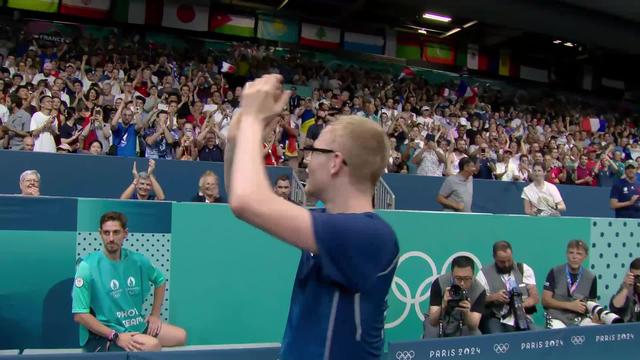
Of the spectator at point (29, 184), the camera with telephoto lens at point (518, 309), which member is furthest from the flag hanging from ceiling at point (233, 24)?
the camera with telephoto lens at point (518, 309)

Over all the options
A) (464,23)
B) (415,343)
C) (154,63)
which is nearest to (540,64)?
(464,23)

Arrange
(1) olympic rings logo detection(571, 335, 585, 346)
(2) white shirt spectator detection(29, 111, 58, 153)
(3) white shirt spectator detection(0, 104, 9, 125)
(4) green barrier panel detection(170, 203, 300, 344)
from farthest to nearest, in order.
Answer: (3) white shirt spectator detection(0, 104, 9, 125) → (2) white shirt spectator detection(29, 111, 58, 153) → (1) olympic rings logo detection(571, 335, 585, 346) → (4) green barrier panel detection(170, 203, 300, 344)

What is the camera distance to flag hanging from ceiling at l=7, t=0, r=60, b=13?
49.8 feet

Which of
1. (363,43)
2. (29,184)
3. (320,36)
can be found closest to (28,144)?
(29,184)

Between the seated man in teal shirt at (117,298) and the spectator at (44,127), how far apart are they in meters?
4.96

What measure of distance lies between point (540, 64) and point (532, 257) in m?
20.0

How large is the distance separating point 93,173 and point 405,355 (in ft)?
→ 20.2

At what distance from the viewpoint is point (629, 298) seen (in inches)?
246

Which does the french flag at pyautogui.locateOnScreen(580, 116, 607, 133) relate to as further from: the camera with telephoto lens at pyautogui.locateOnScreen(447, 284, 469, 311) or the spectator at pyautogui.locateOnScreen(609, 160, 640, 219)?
the camera with telephoto lens at pyautogui.locateOnScreen(447, 284, 469, 311)

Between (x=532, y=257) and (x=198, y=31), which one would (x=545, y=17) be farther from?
(x=532, y=257)

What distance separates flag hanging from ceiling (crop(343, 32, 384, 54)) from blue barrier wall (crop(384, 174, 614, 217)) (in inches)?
381

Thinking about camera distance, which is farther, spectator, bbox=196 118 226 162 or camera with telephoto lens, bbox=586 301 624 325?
spectator, bbox=196 118 226 162

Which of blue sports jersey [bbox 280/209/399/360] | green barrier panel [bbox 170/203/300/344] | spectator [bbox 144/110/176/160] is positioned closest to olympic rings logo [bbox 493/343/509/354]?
green barrier panel [bbox 170/203/300/344]

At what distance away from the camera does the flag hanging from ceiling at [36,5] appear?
15188mm
